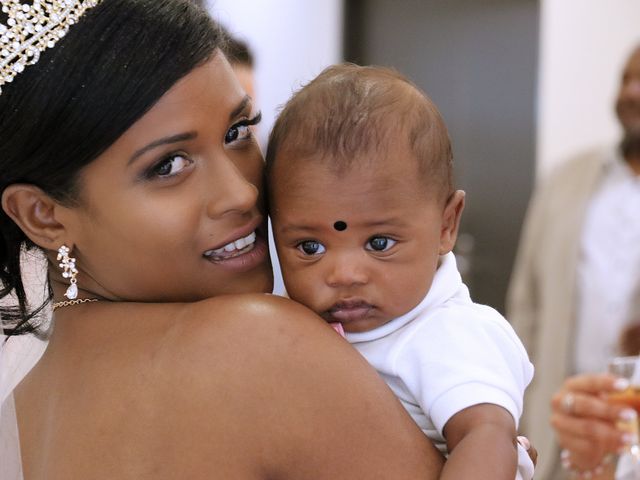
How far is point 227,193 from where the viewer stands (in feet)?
4.43

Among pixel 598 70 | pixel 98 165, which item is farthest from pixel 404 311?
pixel 598 70

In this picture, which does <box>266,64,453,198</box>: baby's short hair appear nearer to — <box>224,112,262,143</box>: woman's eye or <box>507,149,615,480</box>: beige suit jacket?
<box>224,112,262,143</box>: woman's eye

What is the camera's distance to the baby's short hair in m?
1.35

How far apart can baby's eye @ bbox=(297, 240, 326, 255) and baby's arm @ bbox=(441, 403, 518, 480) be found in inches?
11.9

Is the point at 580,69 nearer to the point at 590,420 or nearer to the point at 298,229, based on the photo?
the point at 590,420

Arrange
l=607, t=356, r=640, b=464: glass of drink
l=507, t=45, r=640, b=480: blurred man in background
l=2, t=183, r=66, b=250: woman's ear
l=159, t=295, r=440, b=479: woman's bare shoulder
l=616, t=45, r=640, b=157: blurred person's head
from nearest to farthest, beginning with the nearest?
l=159, t=295, r=440, b=479: woman's bare shoulder
l=2, t=183, r=66, b=250: woman's ear
l=607, t=356, r=640, b=464: glass of drink
l=507, t=45, r=640, b=480: blurred man in background
l=616, t=45, r=640, b=157: blurred person's head

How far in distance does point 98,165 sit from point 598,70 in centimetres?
447

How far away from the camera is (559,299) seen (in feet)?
11.9

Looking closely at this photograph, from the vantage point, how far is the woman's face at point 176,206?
4.31 feet

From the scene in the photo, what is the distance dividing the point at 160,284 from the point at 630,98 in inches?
114

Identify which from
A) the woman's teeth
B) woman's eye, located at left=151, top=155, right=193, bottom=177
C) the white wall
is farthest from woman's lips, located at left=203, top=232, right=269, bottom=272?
the white wall

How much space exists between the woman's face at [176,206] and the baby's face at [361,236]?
68mm

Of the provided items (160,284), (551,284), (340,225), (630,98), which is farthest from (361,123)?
(630,98)

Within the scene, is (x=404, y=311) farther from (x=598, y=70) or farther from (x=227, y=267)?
(x=598, y=70)
